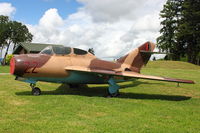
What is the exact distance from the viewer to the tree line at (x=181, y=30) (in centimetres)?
6309

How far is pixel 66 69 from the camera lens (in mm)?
11656

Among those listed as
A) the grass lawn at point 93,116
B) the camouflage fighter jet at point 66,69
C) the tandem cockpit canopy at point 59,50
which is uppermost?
the tandem cockpit canopy at point 59,50

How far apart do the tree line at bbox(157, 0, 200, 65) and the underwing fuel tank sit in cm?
5808

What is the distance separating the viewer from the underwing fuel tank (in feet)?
35.2

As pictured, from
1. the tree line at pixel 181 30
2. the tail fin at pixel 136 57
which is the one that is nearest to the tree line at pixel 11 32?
the tree line at pixel 181 30

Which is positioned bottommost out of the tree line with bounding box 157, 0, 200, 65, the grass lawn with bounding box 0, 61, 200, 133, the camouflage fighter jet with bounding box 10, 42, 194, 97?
the grass lawn with bounding box 0, 61, 200, 133

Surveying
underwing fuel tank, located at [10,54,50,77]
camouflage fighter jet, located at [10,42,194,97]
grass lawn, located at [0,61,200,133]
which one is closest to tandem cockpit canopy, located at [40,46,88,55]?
camouflage fighter jet, located at [10,42,194,97]

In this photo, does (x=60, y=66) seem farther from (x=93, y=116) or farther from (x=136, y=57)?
(x=136, y=57)

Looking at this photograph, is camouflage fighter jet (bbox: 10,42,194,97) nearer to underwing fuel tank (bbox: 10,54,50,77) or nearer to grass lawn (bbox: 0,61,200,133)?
underwing fuel tank (bbox: 10,54,50,77)

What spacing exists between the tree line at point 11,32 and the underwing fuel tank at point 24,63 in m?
82.4

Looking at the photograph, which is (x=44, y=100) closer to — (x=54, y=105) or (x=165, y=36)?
(x=54, y=105)

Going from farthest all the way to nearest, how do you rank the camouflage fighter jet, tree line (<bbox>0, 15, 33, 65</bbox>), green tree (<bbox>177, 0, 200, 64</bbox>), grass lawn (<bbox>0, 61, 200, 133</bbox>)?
tree line (<bbox>0, 15, 33, 65</bbox>) → green tree (<bbox>177, 0, 200, 64</bbox>) → the camouflage fighter jet → grass lawn (<bbox>0, 61, 200, 133</bbox>)

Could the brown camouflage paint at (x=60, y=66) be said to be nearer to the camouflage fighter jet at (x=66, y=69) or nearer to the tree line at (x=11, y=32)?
the camouflage fighter jet at (x=66, y=69)

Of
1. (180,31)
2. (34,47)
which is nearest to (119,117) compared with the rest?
(34,47)
